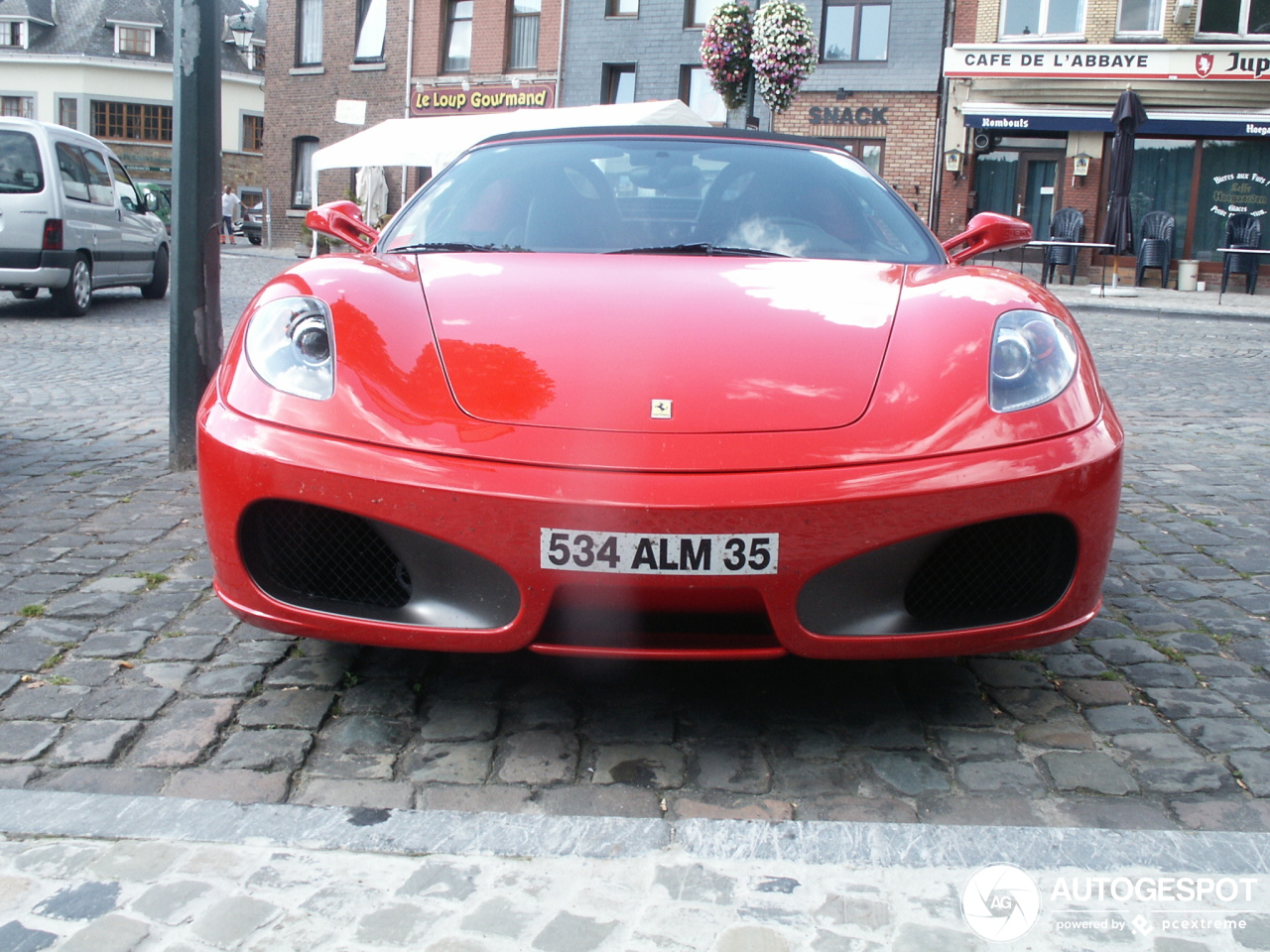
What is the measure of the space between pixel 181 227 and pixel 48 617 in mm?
2144

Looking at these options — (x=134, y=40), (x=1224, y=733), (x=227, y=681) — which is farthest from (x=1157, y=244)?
(x=134, y=40)

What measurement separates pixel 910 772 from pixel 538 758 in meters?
0.68

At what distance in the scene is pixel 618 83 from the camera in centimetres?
2655

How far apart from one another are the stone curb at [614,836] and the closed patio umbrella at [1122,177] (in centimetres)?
1686

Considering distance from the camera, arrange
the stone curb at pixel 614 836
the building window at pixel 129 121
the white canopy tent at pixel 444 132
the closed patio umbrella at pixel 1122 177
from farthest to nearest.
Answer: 1. the building window at pixel 129 121
2. the closed patio umbrella at pixel 1122 177
3. the white canopy tent at pixel 444 132
4. the stone curb at pixel 614 836

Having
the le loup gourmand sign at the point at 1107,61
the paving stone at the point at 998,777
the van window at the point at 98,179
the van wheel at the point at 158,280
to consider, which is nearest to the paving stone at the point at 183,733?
the paving stone at the point at 998,777

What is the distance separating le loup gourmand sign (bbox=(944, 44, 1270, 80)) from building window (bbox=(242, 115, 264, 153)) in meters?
33.0

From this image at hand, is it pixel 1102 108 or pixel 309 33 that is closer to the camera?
pixel 1102 108

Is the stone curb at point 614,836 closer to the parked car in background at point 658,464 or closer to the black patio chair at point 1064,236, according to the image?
the parked car in background at point 658,464

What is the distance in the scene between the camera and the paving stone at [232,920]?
1.68 m

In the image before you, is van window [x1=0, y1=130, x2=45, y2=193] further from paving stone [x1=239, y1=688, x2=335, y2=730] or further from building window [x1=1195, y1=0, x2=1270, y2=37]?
building window [x1=1195, y1=0, x2=1270, y2=37]

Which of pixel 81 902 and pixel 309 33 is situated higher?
pixel 309 33

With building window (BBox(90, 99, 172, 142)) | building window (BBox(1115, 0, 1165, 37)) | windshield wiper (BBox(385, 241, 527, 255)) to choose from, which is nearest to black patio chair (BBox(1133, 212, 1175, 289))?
building window (BBox(1115, 0, 1165, 37))

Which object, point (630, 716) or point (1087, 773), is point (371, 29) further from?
Answer: point (1087, 773)
